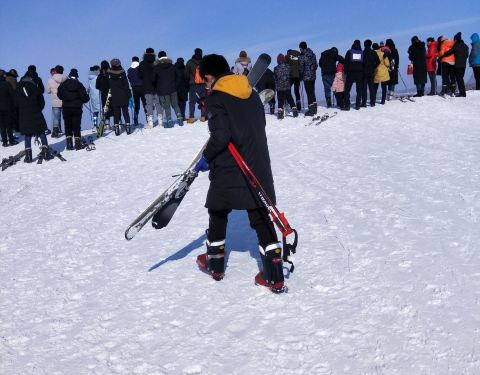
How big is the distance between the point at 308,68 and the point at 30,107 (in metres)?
7.60

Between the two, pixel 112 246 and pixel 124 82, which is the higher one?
pixel 124 82

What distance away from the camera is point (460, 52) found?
1458cm

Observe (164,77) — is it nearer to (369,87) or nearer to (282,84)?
(282,84)

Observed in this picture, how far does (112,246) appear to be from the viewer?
5844mm

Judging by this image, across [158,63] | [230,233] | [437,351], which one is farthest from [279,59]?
[437,351]

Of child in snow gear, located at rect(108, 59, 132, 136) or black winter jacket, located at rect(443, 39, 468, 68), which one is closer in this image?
child in snow gear, located at rect(108, 59, 132, 136)

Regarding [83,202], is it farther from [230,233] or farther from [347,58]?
[347,58]

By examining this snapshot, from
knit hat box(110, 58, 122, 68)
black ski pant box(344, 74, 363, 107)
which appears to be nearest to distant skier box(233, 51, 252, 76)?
black ski pant box(344, 74, 363, 107)

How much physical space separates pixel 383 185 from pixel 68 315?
4.84m

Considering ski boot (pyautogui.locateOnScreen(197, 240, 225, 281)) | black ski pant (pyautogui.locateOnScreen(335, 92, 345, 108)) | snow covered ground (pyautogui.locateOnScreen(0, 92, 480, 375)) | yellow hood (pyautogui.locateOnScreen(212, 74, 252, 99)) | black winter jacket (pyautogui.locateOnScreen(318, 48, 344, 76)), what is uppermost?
black winter jacket (pyautogui.locateOnScreen(318, 48, 344, 76))

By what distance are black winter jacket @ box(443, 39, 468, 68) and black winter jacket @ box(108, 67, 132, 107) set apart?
981 centimetres

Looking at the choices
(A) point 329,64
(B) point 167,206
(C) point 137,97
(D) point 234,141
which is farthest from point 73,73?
(D) point 234,141

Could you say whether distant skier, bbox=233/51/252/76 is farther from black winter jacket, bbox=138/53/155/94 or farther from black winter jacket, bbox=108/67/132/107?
black winter jacket, bbox=108/67/132/107

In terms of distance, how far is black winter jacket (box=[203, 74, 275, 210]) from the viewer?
12.6 ft
